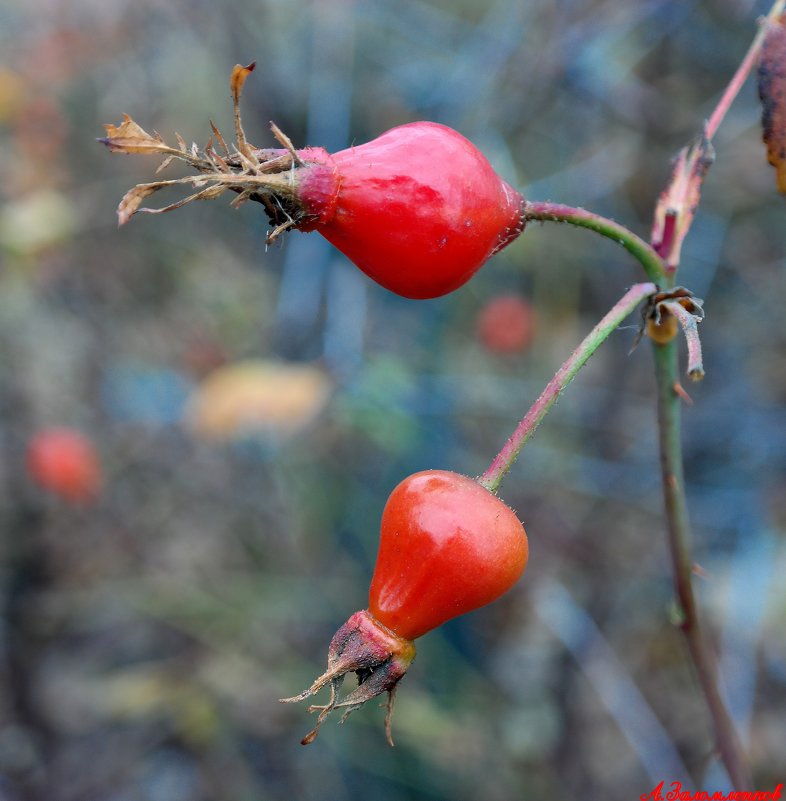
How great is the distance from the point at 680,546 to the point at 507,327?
258 cm

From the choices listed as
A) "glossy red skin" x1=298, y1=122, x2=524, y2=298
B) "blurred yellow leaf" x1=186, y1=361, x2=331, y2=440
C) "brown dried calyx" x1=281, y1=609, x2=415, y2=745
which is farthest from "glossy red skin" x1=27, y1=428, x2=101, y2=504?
"glossy red skin" x1=298, y1=122, x2=524, y2=298

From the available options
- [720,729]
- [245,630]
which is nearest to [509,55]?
[245,630]

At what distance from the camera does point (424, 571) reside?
83cm

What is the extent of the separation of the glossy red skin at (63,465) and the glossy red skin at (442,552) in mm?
2587

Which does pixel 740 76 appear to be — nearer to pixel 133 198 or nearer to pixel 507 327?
pixel 133 198

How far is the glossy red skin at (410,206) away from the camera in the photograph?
792 millimetres

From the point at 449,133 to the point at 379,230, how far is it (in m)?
0.14

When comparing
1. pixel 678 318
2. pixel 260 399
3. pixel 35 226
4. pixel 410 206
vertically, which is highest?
pixel 35 226

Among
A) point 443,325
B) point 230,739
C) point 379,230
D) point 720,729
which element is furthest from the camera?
point 443,325


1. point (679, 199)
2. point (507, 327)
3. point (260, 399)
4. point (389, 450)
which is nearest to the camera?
point (679, 199)

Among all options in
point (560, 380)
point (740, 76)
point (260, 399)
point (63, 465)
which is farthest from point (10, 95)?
point (560, 380)

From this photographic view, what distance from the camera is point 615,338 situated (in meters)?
3.02

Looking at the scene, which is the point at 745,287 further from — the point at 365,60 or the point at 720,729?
the point at 720,729

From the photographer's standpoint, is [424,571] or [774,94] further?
[774,94]
